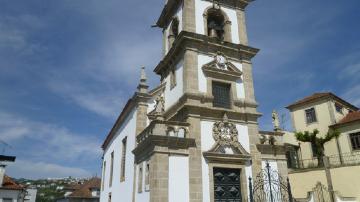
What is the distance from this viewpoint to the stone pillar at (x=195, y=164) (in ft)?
41.7

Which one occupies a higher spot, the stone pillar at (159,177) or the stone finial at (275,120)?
the stone finial at (275,120)

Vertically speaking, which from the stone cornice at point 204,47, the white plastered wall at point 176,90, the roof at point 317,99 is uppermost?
the roof at point 317,99

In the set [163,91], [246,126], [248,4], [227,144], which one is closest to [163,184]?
[227,144]

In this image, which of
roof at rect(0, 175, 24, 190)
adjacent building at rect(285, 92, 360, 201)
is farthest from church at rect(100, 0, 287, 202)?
roof at rect(0, 175, 24, 190)

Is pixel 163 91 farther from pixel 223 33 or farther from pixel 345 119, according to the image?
pixel 345 119

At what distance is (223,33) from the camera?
17.5m

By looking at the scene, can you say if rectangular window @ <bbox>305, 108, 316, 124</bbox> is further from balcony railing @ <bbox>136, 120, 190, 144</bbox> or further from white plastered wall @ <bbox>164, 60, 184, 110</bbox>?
balcony railing @ <bbox>136, 120, 190, 144</bbox>

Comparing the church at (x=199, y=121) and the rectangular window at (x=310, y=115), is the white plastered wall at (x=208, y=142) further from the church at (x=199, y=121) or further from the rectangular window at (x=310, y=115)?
the rectangular window at (x=310, y=115)

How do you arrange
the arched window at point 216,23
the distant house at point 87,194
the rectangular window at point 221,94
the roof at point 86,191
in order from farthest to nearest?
the roof at point 86,191, the distant house at point 87,194, the arched window at point 216,23, the rectangular window at point 221,94

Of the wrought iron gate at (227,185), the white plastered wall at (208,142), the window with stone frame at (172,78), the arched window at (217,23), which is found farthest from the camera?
the arched window at (217,23)

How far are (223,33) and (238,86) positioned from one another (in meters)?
3.45

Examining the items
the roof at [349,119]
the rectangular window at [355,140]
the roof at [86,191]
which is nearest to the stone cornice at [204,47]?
the roof at [349,119]

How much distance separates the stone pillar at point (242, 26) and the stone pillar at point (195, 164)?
614cm

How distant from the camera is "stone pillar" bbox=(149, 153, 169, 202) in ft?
39.3
